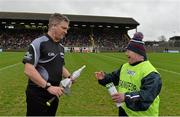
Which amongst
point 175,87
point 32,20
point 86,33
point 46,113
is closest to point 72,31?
point 86,33

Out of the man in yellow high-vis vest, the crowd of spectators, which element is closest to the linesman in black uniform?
the man in yellow high-vis vest

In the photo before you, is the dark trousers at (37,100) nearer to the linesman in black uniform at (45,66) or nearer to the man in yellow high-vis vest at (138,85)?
the linesman in black uniform at (45,66)

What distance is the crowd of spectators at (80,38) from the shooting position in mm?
95125

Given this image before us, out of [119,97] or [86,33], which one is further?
[86,33]

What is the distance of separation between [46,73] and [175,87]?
1203 cm

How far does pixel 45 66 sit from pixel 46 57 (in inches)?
5.6

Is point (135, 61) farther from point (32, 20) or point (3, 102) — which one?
point (32, 20)

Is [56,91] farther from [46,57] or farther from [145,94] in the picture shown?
[145,94]

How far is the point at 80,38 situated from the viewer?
334 ft

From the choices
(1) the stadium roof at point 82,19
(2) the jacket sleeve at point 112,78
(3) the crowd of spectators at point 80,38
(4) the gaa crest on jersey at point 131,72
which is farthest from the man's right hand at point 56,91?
(1) the stadium roof at point 82,19

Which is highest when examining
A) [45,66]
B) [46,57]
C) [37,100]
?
[46,57]

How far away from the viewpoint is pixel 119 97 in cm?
574

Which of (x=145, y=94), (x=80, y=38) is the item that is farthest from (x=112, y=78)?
(x=80, y=38)

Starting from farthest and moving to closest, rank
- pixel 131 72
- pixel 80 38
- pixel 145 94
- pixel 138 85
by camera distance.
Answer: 1. pixel 80 38
2. pixel 131 72
3. pixel 138 85
4. pixel 145 94
